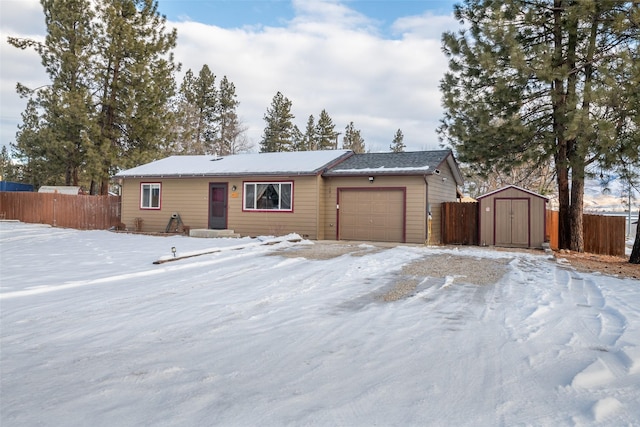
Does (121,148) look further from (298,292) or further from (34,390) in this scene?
(34,390)

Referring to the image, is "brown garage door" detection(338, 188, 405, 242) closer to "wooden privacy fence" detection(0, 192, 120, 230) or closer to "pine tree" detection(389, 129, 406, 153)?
"wooden privacy fence" detection(0, 192, 120, 230)

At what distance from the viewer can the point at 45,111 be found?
2355 cm

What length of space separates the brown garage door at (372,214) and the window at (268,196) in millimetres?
1886

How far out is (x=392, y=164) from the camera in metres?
14.2

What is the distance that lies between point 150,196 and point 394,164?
32.8 ft

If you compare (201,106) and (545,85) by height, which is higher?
(201,106)

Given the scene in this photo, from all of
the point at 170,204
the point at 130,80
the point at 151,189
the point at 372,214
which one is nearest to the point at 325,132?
the point at 130,80

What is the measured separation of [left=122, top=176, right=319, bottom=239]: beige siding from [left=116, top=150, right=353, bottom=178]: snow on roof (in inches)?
13.6

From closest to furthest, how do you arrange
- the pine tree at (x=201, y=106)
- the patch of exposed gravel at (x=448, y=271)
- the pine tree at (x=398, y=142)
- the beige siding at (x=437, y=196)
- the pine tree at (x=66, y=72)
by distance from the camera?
the patch of exposed gravel at (x=448, y=271) → the beige siding at (x=437, y=196) → the pine tree at (x=66, y=72) → the pine tree at (x=201, y=106) → the pine tree at (x=398, y=142)

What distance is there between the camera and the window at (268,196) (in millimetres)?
14781

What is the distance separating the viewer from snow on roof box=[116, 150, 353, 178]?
14733 mm

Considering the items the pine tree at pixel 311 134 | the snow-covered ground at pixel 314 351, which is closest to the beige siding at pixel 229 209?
the snow-covered ground at pixel 314 351

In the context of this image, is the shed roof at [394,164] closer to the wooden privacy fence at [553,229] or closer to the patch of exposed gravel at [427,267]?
the wooden privacy fence at [553,229]

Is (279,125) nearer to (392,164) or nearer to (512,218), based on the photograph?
(392,164)
